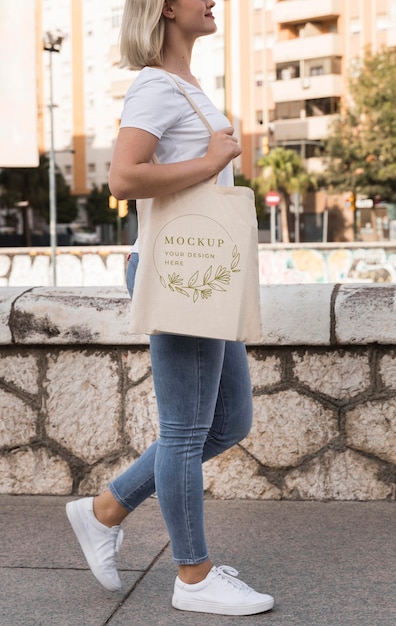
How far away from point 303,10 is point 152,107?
7085 cm

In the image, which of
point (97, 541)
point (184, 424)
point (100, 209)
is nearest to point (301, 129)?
point (100, 209)

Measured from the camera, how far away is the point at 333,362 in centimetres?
392

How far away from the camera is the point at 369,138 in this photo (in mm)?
46156

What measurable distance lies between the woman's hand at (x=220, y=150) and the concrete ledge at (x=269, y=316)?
134 centimetres

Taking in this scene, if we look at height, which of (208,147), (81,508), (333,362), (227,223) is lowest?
(81,508)

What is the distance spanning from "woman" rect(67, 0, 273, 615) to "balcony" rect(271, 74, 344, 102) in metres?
68.1

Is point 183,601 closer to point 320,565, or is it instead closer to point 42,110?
point 320,565

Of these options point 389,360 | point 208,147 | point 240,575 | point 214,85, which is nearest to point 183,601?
point 240,575

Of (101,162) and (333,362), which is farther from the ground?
(101,162)

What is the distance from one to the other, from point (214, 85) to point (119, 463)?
233ft

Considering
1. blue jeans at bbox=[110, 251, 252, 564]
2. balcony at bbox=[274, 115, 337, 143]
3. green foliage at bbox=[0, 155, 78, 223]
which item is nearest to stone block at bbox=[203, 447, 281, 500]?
blue jeans at bbox=[110, 251, 252, 564]

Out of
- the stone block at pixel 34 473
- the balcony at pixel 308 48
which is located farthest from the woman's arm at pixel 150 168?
the balcony at pixel 308 48

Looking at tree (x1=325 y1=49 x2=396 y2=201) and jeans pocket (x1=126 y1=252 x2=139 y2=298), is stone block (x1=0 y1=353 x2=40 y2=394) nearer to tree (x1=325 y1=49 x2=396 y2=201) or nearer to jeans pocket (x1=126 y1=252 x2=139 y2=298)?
jeans pocket (x1=126 y1=252 x2=139 y2=298)

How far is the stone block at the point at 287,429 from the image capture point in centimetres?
394
